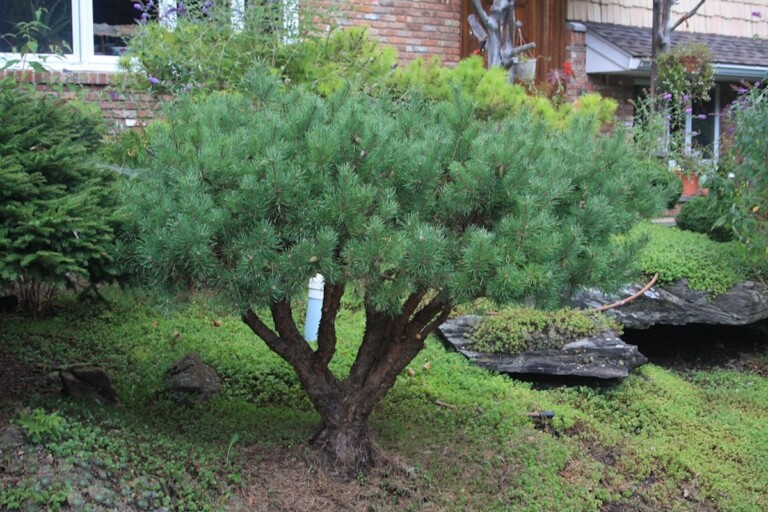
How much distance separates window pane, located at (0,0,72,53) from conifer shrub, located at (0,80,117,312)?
4.56m

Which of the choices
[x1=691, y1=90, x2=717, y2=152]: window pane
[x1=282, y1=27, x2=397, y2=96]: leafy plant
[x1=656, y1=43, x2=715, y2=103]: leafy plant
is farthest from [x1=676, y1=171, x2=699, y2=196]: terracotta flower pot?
[x1=282, y1=27, x2=397, y2=96]: leafy plant

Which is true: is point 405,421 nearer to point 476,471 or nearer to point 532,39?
point 476,471

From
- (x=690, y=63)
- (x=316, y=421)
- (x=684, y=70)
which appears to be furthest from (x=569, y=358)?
(x=690, y=63)

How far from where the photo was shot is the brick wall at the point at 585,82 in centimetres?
1240

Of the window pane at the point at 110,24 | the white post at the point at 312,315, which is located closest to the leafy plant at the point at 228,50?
the window pane at the point at 110,24

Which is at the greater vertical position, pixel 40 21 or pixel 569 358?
pixel 40 21

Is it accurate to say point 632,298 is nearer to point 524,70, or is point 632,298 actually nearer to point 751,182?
point 751,182

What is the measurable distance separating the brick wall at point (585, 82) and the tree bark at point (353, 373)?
8589mm

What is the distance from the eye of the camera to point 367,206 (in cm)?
357

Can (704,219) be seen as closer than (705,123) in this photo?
Yes

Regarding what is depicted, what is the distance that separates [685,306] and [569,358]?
1787 millimetres

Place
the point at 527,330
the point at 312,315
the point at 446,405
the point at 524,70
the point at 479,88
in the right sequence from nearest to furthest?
the point at 446,405 < the point at 312,315 < the point at 527,330 < the point at 479,88 < the point at 524,70

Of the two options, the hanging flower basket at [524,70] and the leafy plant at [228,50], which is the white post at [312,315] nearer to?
the leafy plant at [228,50]

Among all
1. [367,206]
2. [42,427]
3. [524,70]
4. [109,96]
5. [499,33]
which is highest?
[499,33]
